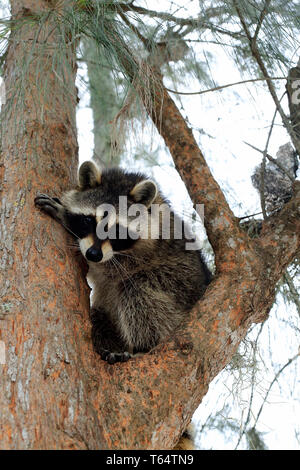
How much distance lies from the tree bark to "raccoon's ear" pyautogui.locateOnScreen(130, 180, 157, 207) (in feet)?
0.63

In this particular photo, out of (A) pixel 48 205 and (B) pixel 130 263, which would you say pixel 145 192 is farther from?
(A) pixel 48 205

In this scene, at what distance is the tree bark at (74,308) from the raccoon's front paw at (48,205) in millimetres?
41

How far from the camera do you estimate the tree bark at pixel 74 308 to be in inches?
60.0

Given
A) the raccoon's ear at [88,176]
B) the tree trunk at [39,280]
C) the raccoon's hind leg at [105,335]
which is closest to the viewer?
the tree trunk at [39,280]

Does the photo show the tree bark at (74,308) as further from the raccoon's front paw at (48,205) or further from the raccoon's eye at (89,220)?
the raccoon's eye at (89,220)

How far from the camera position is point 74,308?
6.23ft

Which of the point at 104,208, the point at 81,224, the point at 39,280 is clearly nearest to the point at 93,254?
the point at 81,224

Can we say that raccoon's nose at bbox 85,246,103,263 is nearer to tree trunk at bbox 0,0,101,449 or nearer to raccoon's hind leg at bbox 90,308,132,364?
tree trunk at bbox 0,0,101,449

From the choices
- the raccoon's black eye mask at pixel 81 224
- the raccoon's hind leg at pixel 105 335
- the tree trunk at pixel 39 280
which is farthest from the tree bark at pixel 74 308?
the raccoon's hind leg at pixel 105 335

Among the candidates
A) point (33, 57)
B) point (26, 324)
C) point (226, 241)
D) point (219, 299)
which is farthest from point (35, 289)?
point (33, 57)

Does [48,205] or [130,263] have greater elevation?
[48,205]

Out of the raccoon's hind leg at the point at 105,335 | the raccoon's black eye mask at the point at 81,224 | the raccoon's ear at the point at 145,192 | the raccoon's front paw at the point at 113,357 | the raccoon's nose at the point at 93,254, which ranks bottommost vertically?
the raccoon's front paw at the point at 113,357

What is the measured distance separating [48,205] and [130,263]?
2.12 ft

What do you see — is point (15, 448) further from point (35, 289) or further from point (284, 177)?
point (284, 177)
